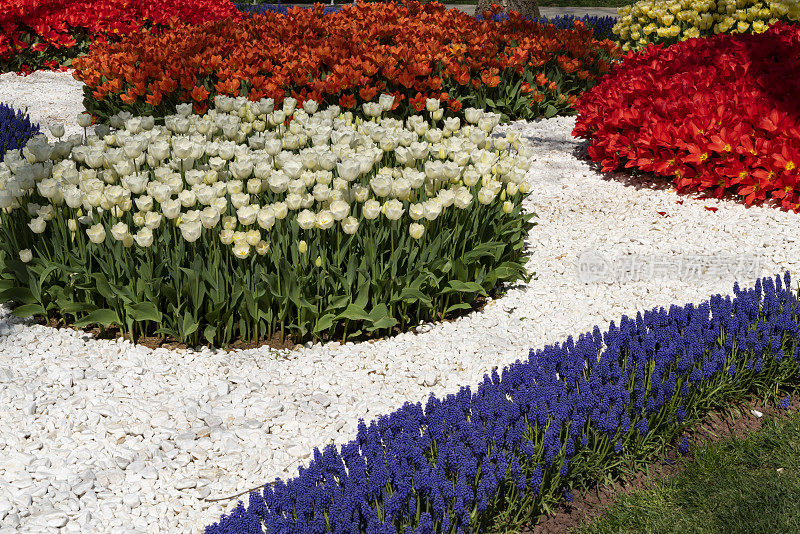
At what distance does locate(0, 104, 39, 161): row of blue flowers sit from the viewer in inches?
227

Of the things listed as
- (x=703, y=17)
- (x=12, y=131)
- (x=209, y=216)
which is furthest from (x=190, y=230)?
(x=703, y=17)

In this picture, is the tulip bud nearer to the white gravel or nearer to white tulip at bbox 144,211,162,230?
the white gravel

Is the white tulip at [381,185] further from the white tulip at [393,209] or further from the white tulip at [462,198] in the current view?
the white tulip at [462,198]

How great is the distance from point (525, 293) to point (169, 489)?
7.85ft

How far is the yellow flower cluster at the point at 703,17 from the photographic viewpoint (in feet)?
30.2

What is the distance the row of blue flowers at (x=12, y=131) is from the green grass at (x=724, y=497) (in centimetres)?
529

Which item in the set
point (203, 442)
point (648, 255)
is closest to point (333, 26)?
point (648, 255)

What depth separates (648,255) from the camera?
4820 mm

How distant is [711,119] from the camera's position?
18.0 ft

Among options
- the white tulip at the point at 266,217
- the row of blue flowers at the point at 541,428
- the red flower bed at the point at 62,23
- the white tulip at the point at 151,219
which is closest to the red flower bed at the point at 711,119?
the row of blue flowers at the point at 541,428

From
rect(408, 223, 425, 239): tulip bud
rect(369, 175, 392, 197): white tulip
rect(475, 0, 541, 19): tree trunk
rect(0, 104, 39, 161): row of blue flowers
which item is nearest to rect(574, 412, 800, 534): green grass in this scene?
rect(408, 223, 425, 239): tulip bud

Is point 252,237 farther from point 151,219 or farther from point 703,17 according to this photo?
point 703,17

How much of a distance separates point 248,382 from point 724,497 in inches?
83.3

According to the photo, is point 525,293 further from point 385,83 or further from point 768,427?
point 385,83
